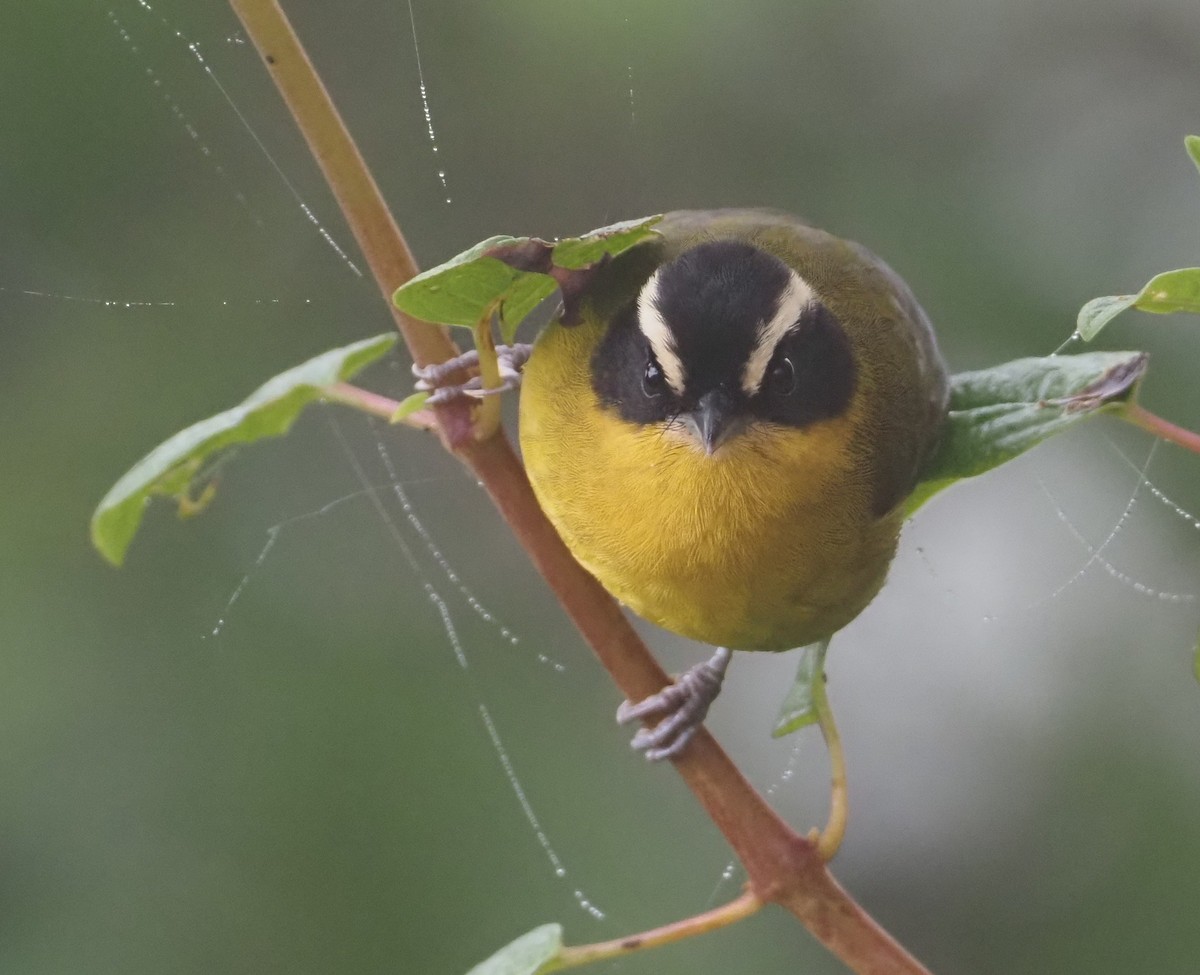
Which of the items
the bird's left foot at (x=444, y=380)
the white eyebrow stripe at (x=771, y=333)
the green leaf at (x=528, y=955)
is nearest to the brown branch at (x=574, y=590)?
the bird's left foot at (x=444, y=380)

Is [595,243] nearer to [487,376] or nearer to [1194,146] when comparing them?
[487,376]

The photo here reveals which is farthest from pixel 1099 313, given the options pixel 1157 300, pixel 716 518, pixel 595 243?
pixel 716 518

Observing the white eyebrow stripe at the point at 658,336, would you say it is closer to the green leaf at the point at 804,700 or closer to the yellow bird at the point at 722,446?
the yellow bird at the point at 722,446

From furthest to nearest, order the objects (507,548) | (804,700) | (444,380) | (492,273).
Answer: (507,548), (804,700), (444,380), (492,273)

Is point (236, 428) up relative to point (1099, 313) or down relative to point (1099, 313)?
up

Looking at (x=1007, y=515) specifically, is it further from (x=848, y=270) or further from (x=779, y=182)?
(x=848, y=270)

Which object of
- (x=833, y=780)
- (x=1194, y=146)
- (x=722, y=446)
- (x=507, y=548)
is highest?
(x=1194, y=146)

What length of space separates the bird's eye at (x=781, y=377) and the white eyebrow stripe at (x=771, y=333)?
13 mm

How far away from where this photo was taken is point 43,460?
4.90 feet

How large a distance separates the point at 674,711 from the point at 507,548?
2.97 feet

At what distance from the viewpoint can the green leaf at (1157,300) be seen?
0.59 metres

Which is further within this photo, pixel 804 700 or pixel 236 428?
pixel 804 700

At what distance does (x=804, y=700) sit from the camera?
0.82 metres

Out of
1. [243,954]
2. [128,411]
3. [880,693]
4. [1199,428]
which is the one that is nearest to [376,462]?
[128,411]
